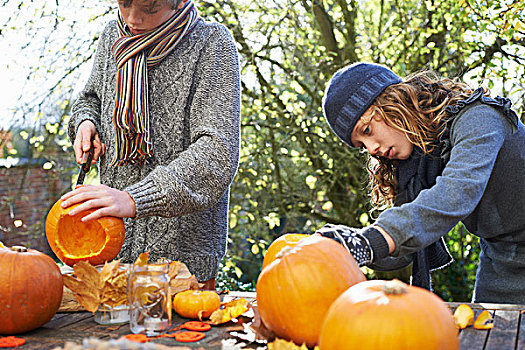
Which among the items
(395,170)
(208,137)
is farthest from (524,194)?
(208,137)

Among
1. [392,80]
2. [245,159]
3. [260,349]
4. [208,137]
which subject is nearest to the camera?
[260,349]

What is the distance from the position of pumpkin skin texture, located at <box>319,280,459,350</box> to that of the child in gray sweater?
89cm

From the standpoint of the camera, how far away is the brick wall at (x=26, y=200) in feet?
15.4

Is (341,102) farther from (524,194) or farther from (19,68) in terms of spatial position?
(19,68)

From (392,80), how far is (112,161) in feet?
3.47

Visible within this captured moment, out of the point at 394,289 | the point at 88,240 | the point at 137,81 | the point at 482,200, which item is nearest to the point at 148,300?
the point at 88,240

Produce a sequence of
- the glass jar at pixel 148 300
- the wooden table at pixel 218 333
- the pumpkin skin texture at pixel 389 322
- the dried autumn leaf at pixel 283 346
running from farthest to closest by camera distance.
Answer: the glass jar at pixel 148 300, the wooden table at pixel 218 333, the dried autumn leaf at pixel 283 346, the pumpkin skin texture at pixel 389 322

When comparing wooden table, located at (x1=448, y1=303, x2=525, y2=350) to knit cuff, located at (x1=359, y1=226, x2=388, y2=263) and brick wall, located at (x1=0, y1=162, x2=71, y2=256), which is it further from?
brick wall, located at (x1=0, y1=162, x2=71, y2=256)

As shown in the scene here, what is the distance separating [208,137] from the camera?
181 cm

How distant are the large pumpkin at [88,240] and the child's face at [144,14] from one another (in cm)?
67

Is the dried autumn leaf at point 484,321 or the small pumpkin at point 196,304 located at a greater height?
the small pumpkin at point 196,304

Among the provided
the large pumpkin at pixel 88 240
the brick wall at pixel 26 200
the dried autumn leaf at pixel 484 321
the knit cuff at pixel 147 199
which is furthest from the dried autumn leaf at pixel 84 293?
the brick wall at pixel 26 200

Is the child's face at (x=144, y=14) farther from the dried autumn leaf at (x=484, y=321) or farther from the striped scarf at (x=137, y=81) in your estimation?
the dried autumn leaf at (x=484, y=321)

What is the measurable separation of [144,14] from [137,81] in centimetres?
23
